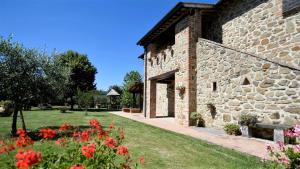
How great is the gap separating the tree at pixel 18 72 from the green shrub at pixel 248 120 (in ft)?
25.9

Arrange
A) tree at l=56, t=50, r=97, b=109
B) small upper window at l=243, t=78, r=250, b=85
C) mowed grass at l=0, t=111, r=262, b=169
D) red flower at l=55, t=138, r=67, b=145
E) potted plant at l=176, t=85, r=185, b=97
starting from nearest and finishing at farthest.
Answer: red flower at l=55, t=138, r=67, b=145 → mowed grass at l=0, t=111, r=262, b=169 → small upper window at l=243, t=78, r=250, b=85 → potted plant at l=176, t=85, r=185, b=97 → tree at l=56, t=50, r=97, b=109

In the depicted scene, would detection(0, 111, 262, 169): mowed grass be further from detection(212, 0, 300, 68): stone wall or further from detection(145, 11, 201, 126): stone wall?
detection(145, 11, 201, 126): stone wall

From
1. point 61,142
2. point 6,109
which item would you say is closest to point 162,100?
point 6,109

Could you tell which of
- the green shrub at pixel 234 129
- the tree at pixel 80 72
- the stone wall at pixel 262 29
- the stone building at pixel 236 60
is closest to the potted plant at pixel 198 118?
the stone building at pixel 236 60

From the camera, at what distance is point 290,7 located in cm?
881

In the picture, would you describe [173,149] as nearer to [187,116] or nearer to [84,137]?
[84,137]

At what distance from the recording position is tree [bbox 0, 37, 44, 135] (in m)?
9.07

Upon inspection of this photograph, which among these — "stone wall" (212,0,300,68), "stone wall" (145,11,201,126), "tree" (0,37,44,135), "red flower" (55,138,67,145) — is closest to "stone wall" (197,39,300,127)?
"stone wall" (145,11,201,126)

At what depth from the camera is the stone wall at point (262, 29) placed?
8723mm

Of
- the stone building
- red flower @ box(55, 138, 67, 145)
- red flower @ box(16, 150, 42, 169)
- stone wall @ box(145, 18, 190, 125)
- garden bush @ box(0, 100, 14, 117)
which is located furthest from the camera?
garden bush @ box(0, 100, 14, 117)

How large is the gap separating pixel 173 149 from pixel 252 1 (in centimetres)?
775

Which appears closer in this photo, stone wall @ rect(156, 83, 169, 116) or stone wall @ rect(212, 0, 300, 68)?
stone wall @ rect(212, 0, 300, 68)

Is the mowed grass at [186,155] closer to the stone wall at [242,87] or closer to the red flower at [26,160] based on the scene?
the stone wall at [242,87]

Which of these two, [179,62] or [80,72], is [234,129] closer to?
[179,62]
